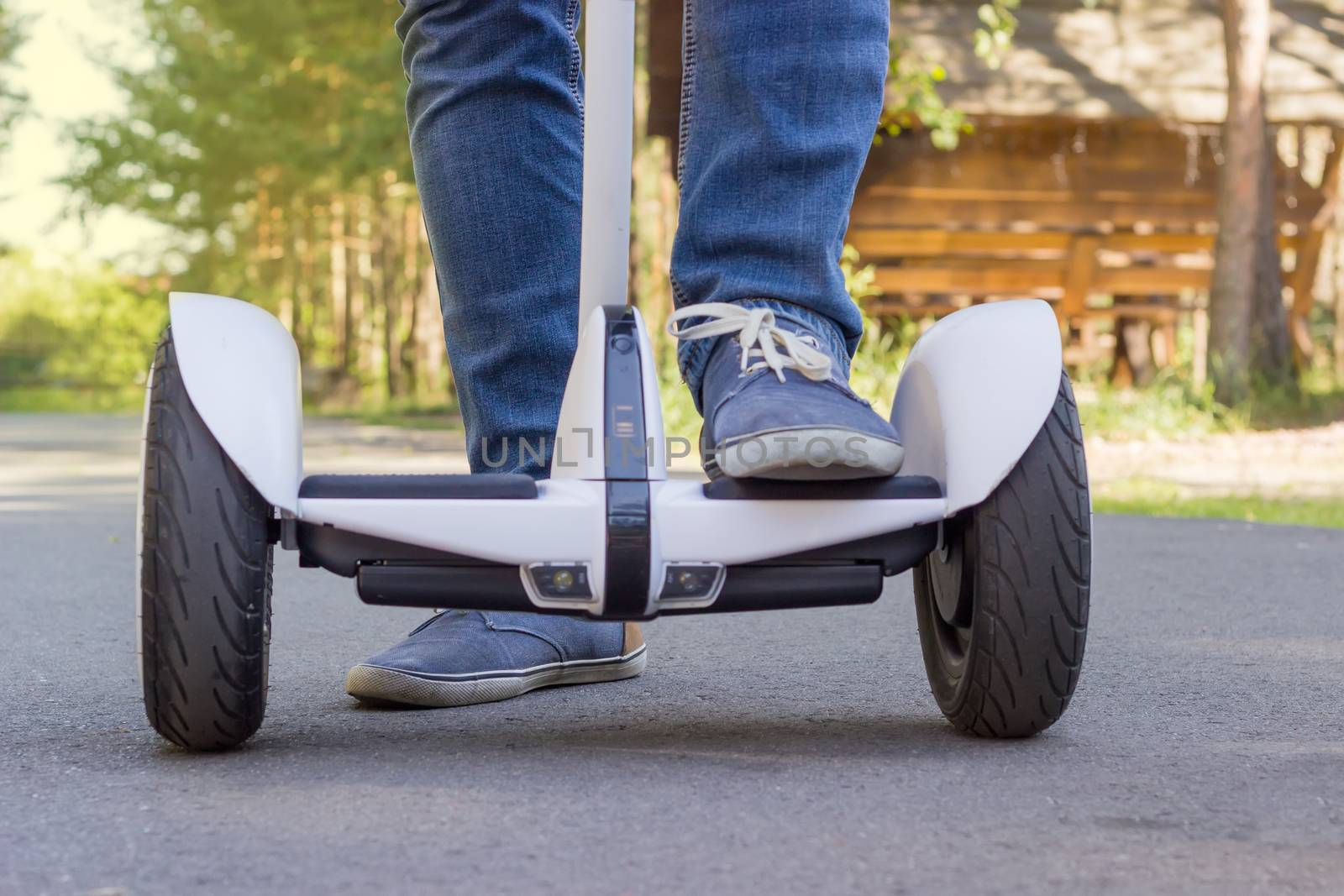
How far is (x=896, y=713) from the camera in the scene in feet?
5.76

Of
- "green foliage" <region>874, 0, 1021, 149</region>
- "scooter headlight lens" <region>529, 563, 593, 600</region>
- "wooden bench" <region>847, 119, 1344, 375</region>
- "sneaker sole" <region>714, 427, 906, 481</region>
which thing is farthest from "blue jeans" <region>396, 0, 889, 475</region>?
"wooden bench" <region>847, 119, 1344, 375</region>

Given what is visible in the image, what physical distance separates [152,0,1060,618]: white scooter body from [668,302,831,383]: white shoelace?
0.36 feet

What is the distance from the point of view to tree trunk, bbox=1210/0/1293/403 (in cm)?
870

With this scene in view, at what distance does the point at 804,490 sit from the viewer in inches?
57.1

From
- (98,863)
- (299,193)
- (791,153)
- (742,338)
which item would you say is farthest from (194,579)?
(299,193)

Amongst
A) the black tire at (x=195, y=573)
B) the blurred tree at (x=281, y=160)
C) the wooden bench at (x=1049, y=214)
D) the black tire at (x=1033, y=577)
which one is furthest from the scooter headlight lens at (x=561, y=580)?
the blurred tree at (x=281, y=160)

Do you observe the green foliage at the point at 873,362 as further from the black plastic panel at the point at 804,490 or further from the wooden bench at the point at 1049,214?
the black plastic panel at the point at 804,490

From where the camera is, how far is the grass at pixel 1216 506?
4.94 m

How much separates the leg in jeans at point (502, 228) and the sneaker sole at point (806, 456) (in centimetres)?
47

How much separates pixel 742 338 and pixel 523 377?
39 cm

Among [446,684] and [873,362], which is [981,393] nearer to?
[446,684]

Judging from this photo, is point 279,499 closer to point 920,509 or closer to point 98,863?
point 98,863

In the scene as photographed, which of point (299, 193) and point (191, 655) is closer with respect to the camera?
point (191, 655)

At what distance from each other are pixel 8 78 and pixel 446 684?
2320cm
